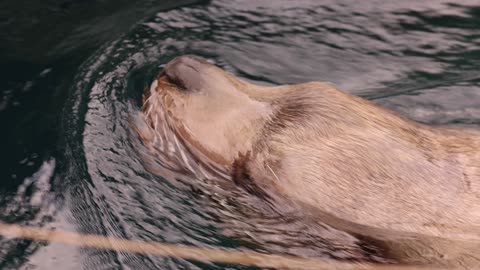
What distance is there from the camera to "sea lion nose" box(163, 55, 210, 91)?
2.96 meters

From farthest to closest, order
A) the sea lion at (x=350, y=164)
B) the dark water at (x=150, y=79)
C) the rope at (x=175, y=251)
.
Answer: the dark water at (x=150, y=79)
the rope at (x=175, y=251)
the sea lion at (x=350, y=164)

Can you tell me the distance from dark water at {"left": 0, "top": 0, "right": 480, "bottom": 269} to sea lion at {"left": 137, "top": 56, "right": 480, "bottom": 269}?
226mm

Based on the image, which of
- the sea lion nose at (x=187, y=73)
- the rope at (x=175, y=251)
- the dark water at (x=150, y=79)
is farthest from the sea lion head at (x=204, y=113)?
the rope at (x=175, y=251)

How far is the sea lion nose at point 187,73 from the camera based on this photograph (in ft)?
9.70

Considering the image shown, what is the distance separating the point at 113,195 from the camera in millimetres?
3109

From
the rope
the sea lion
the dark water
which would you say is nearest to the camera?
the sea lion

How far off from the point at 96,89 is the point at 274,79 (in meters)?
0.91

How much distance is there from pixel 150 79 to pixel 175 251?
110cm

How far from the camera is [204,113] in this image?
284 centimetres

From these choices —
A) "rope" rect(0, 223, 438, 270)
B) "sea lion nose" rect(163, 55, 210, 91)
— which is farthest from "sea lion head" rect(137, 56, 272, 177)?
"rope" rect(0, 223, 438, 270)

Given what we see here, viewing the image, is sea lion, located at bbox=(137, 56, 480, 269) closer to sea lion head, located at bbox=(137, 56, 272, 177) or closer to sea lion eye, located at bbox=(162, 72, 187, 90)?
sea lion head, located at bbox=(137, 56, 272, 177)

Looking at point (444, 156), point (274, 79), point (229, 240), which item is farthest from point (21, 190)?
point (444, 156)

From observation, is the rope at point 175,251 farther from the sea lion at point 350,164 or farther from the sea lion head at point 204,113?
the sea lion head at point 204,113

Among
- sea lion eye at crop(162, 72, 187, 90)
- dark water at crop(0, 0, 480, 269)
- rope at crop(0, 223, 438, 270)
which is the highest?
sea lion eye at crop(162, 72, 187, 90)
